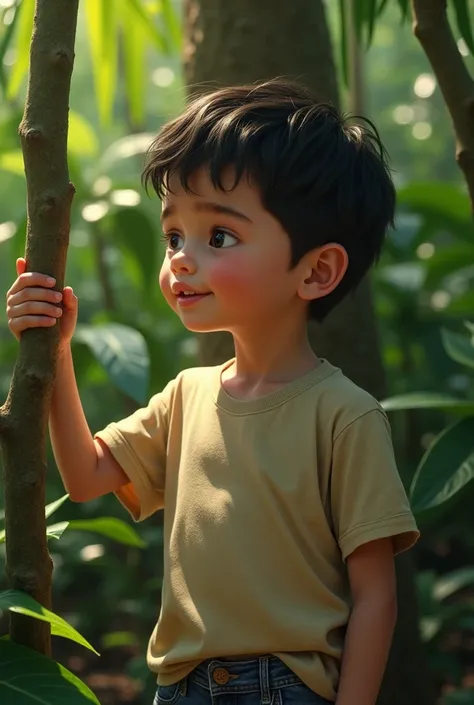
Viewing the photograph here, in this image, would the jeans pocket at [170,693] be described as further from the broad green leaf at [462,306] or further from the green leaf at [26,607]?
the broad green leaf at [462,306]

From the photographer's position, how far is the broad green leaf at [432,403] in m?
2.05

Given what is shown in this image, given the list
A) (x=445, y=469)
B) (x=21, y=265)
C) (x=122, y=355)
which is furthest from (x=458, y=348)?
(x=21, y=265)

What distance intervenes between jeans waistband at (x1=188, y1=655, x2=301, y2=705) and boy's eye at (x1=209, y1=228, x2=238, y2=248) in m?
0.48

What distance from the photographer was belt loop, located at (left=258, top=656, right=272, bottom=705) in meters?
1.34

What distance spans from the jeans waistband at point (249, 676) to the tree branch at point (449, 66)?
873 millimetres

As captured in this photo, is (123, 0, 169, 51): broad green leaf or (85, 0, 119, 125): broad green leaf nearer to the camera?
(85, 0, 119, 125): broad green leaf

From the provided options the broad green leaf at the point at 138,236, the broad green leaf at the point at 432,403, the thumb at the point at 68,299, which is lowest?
the broad green leaf at the point at 432,403

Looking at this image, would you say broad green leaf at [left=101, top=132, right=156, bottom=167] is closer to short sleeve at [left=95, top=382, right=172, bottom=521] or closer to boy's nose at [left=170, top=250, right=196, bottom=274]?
short sleeve at [left=95, top=382, right=172, bottom=521]

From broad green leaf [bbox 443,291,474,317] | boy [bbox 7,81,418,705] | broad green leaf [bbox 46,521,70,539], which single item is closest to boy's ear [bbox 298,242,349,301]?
boy [bbox 7,81,418,705]

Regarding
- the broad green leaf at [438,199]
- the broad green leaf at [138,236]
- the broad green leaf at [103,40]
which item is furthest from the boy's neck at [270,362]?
the broad green leaf at [438,199]

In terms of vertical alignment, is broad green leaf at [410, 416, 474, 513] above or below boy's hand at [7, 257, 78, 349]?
below

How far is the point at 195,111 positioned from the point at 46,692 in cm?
69

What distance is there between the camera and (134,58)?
3.03 metres

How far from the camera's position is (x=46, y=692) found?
1.29 m
